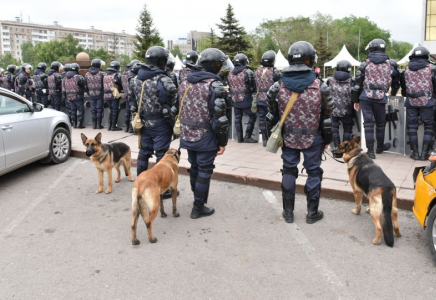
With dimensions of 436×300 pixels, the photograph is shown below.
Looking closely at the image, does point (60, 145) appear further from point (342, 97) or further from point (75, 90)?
point (342, 97)

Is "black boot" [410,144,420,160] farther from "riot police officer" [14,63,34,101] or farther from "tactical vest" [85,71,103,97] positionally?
"riot police officer" [14,63,34,101]

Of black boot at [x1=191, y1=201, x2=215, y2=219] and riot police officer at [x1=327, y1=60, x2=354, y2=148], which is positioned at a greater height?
riot police officer at [x1=327, y1=60, x2=354, y2=148]

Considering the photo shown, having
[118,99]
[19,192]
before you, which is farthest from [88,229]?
[118,99]

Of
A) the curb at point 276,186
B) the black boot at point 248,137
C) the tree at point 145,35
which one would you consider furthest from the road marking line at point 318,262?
the tree at point 145,35

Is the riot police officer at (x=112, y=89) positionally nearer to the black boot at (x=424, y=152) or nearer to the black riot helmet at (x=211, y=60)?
the black riot helmet at (x=211, y=60)

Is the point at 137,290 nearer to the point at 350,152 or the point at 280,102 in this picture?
the point at 280,102

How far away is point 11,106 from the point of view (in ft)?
22.2

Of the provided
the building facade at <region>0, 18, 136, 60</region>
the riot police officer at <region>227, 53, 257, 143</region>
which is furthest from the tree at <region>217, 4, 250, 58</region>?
the building facade at <region>0, 18, 136, 60</region>

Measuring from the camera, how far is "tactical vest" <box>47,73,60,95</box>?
521 inches

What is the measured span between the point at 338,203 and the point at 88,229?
128 inches

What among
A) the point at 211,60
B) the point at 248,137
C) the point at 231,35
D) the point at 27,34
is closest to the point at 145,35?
the point at 231,35

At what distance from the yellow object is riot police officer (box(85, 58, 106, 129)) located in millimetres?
9893

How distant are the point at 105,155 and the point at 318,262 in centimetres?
359

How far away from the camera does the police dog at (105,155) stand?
5.94 metres
